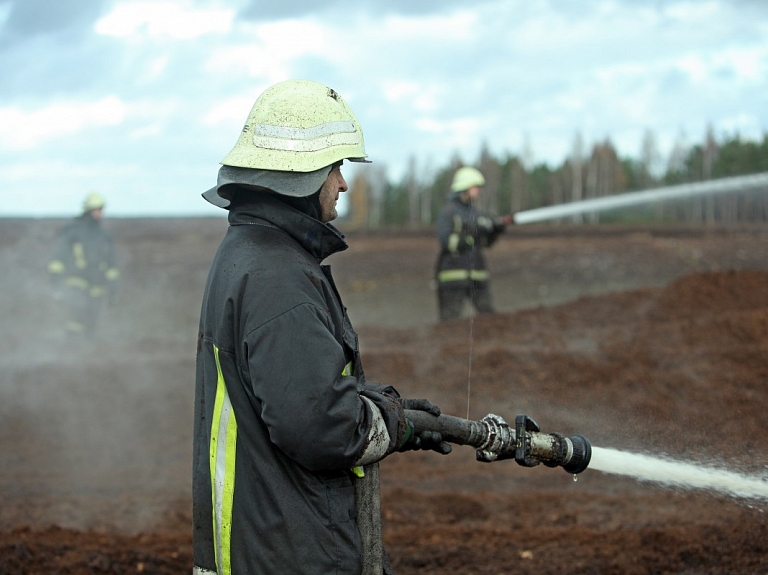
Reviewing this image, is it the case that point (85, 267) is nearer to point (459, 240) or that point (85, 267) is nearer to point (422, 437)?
point (459, 240)

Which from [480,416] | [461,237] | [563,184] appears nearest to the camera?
[480,416]

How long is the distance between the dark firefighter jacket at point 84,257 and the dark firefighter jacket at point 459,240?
4703 mm

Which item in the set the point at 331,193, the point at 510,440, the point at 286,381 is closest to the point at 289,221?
the point at 331,193

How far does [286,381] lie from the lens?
216 centimetres

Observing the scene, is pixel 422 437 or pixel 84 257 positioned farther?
pixel 84 257

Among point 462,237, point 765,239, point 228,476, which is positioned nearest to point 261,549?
point 228,476

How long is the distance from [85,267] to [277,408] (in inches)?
397

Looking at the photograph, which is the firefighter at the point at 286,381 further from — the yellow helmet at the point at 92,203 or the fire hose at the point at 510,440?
the yellow helmet at the point at 92,203

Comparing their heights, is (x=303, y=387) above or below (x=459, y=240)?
below

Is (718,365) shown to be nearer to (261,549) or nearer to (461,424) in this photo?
(461,424)

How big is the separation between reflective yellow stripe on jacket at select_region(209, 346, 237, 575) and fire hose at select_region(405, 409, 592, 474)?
2.02 ft

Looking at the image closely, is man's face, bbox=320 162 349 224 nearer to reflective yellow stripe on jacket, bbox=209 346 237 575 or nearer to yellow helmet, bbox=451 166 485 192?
reflective yellow stripe on jacket, bbox=209 346 237 575

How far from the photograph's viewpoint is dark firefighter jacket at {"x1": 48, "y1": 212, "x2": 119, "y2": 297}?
446 inches

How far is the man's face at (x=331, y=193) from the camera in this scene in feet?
8.36
